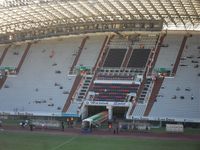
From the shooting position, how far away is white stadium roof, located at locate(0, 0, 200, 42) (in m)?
52.5

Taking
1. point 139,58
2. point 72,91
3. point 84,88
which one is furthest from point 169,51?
point 72,91

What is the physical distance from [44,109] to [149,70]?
581 inches

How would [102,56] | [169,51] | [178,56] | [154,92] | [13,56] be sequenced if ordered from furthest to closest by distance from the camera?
[13,56] < [102,56] < [169,51] < [178,56] < [154,92]

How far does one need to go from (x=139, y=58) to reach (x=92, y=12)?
915 centimetres

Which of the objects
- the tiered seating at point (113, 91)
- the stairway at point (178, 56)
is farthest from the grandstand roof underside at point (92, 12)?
the tiered seating at point (113, 91)

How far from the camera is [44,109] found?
56094mm

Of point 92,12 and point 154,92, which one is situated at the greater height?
point 92,12

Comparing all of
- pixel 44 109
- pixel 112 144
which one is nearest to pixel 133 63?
pixel 44 109

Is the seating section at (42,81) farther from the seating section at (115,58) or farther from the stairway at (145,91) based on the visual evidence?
the stairway at (145,91)

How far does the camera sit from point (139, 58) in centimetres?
6019

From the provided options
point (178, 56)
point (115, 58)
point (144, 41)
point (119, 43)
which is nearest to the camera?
point (178, 56)

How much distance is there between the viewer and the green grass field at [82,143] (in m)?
35.3

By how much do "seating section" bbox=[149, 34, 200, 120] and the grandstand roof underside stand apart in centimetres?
462

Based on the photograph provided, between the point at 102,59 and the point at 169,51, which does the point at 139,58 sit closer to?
the point at 169,51
